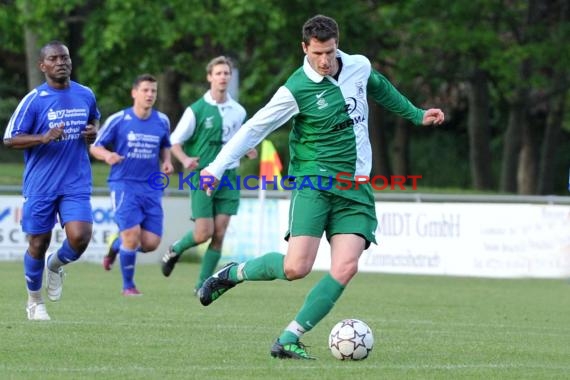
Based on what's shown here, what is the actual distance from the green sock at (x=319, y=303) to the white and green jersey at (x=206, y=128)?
6.18 m

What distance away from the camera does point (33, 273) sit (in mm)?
11141

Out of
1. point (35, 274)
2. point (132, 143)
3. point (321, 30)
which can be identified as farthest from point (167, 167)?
point (321, 30)

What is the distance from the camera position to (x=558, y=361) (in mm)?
9188

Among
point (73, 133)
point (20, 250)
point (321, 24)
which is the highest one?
point (321, 24)

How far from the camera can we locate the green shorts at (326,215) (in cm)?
886

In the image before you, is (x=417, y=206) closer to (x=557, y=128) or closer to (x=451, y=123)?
(x=557, y=128)

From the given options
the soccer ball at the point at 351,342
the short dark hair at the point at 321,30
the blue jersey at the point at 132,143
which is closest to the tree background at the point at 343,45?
the blue jersey at the point at 132,143

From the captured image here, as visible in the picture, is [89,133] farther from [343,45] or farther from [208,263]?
[343,45]

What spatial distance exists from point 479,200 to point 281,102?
1288cm

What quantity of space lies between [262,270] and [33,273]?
283cm

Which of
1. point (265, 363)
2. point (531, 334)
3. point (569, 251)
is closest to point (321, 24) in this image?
point (265, 363)

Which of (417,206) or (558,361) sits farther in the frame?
(417,206)

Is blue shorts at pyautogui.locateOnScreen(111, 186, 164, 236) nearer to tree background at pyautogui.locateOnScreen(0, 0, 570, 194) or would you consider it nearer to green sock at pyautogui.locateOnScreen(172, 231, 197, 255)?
green sock at pyautogui.locateOnScreen(172, 231, 197, 255)

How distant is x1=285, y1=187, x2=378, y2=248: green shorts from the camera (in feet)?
29.1
